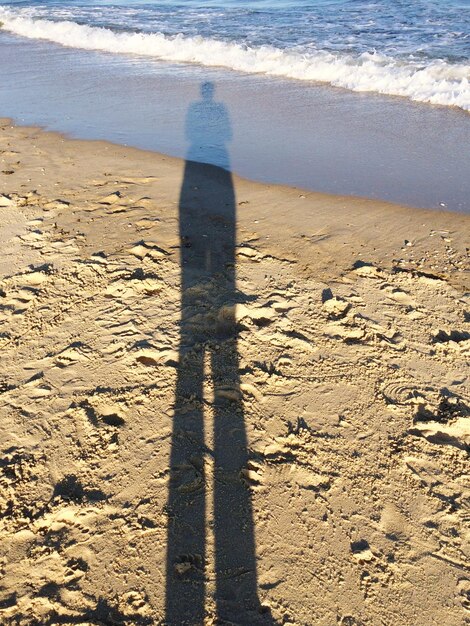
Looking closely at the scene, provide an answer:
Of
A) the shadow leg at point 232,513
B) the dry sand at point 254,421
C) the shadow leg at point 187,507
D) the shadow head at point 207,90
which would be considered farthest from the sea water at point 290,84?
the shadow leg at point 187,507

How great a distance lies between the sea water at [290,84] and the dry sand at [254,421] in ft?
5.10

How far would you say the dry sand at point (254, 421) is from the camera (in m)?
2.48

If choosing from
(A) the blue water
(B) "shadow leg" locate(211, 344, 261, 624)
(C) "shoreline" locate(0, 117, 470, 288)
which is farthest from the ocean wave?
(B) "shadow leg" locate(211, 344, 261, 624)

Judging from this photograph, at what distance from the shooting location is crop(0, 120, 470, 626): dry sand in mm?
2477

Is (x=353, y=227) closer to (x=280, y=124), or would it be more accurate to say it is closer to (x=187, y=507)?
(x=280, y=124)

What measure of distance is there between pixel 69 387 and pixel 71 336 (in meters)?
0.58

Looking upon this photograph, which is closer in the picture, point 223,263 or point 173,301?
point 173,301

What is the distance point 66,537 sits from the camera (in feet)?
8.77

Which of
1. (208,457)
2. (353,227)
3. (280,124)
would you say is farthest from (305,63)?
(208,457)

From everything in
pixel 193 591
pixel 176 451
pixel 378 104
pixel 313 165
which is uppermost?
pixel 378 104

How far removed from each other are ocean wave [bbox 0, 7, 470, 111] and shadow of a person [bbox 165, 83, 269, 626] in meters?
6.06

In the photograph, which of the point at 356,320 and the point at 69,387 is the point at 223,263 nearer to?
the point at 356,320

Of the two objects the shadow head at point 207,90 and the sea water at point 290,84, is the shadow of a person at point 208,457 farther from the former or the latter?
the shadow head at point 207,90

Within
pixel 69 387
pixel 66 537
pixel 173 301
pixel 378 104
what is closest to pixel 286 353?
pixel 173 301
